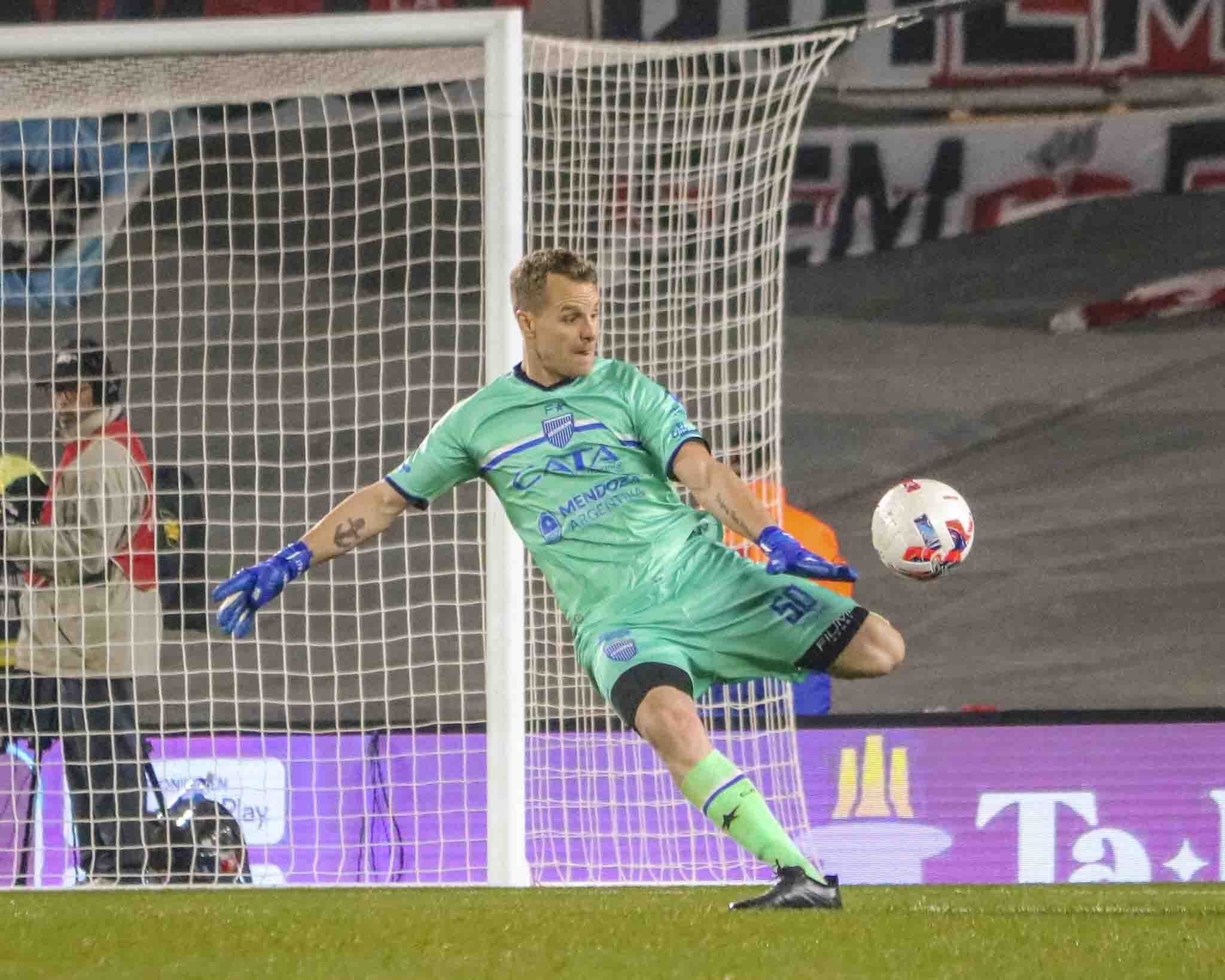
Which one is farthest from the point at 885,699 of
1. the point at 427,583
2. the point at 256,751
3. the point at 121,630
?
the point at 121,630

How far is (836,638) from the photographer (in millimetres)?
4758

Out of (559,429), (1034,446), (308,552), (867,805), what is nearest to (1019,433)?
(1034,446)

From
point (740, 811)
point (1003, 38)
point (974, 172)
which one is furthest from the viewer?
point (974, 172)

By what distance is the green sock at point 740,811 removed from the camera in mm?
4402

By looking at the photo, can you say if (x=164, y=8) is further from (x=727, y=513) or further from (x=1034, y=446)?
(x=727, y=513)

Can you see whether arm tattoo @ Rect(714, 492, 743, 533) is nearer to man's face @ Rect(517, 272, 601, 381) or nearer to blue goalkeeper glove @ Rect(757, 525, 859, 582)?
blue goalkeeper glove @ Rect(757, 525, 859, 582)

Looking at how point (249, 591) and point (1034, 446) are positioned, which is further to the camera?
point (1034, 446)

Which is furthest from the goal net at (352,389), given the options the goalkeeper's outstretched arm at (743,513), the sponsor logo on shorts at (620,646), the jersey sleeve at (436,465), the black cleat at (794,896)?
→ the black cleat at (794,896)

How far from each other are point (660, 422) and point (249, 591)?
3.29 ft

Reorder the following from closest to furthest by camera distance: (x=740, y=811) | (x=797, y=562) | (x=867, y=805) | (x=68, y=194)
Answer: (x=797, y=562) → (x=740, y=811) → (x=867, y=805) → (x=68, y=194)

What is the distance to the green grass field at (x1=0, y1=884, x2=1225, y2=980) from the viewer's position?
3.28 meters

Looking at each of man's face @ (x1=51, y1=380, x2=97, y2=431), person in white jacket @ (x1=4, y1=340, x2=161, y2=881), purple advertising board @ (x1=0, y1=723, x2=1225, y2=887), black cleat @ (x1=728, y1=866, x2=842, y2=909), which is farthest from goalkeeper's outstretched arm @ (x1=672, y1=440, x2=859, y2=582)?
man's face @ (x1=51, y1=380, x2=97, y2=431)

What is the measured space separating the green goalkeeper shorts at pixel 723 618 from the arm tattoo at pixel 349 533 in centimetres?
56

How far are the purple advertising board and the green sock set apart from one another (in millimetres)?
2690
